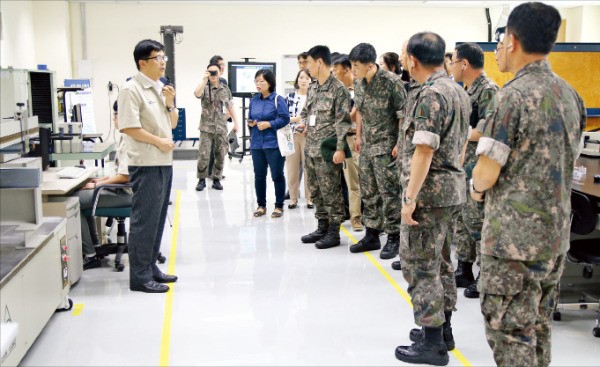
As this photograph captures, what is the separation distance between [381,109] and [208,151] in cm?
367

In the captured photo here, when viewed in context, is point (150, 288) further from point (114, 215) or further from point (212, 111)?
point (212, 111)

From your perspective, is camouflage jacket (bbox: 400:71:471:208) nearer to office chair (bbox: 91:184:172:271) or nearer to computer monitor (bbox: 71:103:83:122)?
office chair (bbox: 91:184:172:271)

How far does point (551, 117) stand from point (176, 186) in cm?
663

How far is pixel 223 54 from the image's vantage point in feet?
41.4

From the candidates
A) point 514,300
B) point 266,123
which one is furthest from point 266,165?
point 514,300

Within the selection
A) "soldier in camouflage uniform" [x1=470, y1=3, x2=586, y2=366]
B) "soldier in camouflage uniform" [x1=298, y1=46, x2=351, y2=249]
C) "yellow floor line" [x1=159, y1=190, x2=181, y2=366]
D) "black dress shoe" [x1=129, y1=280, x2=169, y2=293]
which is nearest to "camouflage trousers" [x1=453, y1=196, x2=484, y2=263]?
"soldier in camouflage uniform" [x1=298, y1=46, x2=351, y2=249]

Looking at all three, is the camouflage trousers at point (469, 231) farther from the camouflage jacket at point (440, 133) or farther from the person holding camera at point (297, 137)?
the person holding camera at point (297, 137)

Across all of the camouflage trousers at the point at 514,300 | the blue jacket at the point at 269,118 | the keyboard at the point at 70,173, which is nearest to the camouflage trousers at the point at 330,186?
the blue jacket at the point at 269,118

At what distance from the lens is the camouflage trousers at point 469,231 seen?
3.84 metres

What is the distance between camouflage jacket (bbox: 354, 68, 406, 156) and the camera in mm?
4508

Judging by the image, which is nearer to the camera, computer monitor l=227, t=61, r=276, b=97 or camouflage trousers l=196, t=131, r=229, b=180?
camouflage trousers l=196, t=131, r=229, b=180

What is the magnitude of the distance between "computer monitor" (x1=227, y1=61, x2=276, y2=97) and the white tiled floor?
5.14 m

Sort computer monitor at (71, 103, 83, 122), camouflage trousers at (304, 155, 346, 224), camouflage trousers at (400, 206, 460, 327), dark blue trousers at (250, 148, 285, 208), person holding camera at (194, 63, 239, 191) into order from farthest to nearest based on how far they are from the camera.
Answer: person holding camera at (194, 63, 239, 191) < computer monitor at (71, 103, 83, 122) < dark blue trousers at (250, 148, 285, 208) < camouflage trousers at (304, 155, 346, 224) < camouflage trousers at (400, 206, 460, 327)

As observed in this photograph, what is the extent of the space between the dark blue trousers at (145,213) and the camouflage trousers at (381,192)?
1.62m
